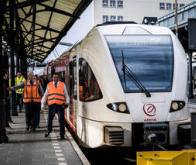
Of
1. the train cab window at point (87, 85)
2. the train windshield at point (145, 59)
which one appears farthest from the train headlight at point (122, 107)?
the train cab window at point (87, 85)

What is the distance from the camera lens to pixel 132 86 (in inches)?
451

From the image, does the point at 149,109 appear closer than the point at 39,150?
→ Yes

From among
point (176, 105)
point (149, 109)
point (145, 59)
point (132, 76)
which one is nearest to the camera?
point (149, 109)

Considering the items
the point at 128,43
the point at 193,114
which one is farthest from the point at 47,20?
the point at 193,114

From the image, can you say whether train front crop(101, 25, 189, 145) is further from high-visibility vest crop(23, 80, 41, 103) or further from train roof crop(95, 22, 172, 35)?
high-visibility vest crop(23, 80, 41, 103)

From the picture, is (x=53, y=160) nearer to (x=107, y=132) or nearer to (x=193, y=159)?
(x=107, y=132)

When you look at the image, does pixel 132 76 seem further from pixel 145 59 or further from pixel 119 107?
pixel 119 107

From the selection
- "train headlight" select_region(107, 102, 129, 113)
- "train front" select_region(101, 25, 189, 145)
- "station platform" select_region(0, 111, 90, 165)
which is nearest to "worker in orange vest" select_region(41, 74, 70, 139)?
"station platform" select_region(0, 111, 90, 165)

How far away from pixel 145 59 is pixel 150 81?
0.47 metres

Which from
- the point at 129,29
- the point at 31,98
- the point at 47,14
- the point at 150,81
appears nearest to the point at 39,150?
the point at 150,81

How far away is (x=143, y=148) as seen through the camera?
11305 millimetres

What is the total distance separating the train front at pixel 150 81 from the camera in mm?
11055

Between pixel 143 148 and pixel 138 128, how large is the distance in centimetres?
48

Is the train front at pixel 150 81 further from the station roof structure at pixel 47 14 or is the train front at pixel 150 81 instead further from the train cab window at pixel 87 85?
the station roof structure at pixel 47 14
